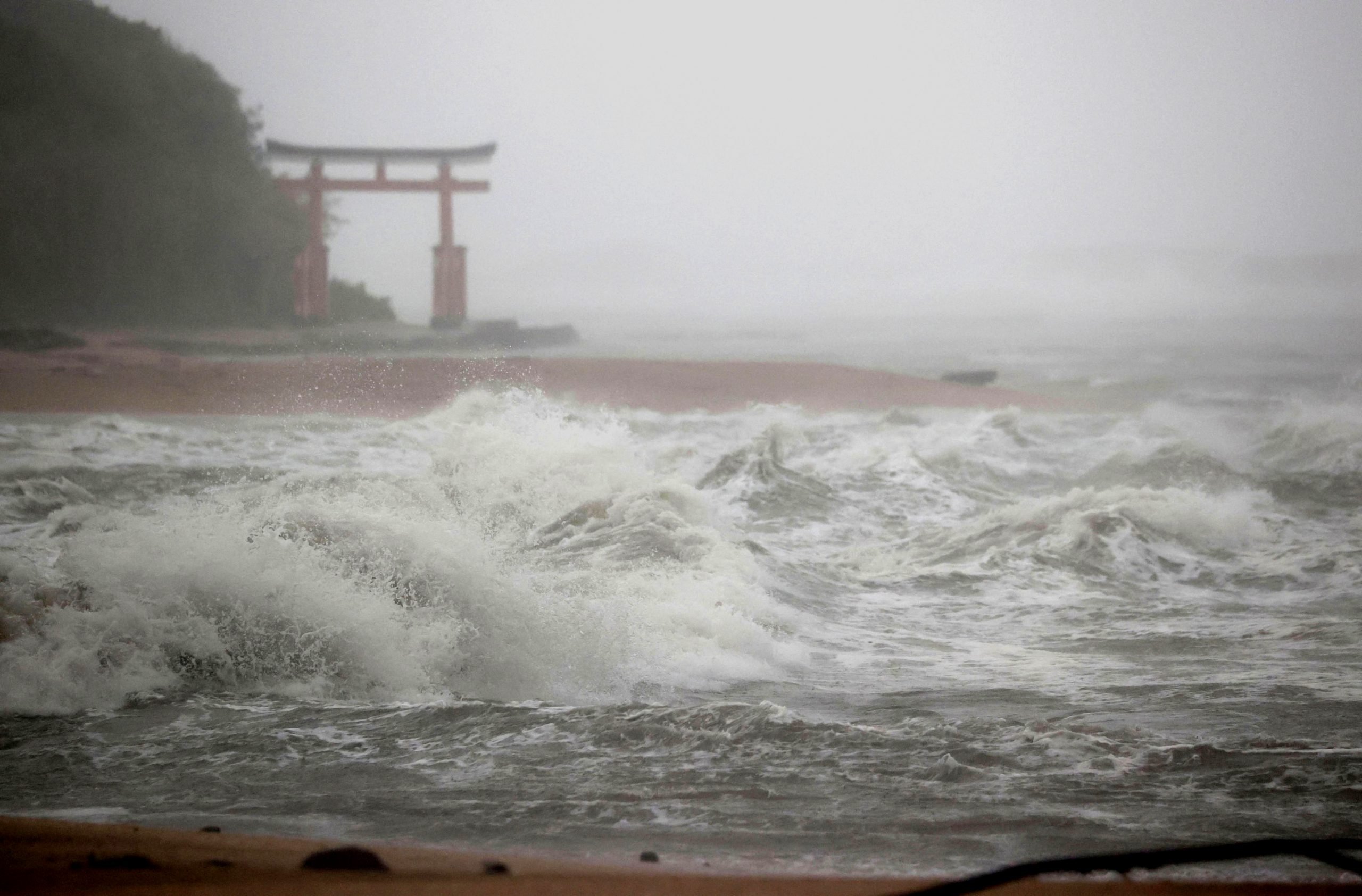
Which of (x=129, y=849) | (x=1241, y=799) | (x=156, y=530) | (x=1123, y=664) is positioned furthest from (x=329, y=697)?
(x=1123, y=664)

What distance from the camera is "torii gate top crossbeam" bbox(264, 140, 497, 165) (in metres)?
4.99

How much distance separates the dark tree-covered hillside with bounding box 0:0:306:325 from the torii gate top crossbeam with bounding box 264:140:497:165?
0.16 m

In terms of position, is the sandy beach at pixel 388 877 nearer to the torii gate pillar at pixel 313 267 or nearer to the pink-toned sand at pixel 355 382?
the pink-toned sand at pixel 355 382

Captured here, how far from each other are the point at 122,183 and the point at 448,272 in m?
1.49

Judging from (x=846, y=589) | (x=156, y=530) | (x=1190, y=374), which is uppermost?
(x=1190, y=374)

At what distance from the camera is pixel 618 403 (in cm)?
571

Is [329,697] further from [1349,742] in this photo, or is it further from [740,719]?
[1349,742]

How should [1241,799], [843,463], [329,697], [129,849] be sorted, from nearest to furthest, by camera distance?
1. [129,849]
2. [1241,799]
3. [329,697]
4. [843,463]

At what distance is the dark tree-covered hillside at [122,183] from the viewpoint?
421 centimetres

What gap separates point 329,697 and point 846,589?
6.26ft

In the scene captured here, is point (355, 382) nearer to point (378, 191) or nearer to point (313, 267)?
point (313, 267)

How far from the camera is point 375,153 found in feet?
17.2

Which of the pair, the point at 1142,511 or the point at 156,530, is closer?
the point at 156,530

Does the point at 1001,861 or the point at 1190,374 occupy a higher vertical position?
the point at 1190,374
